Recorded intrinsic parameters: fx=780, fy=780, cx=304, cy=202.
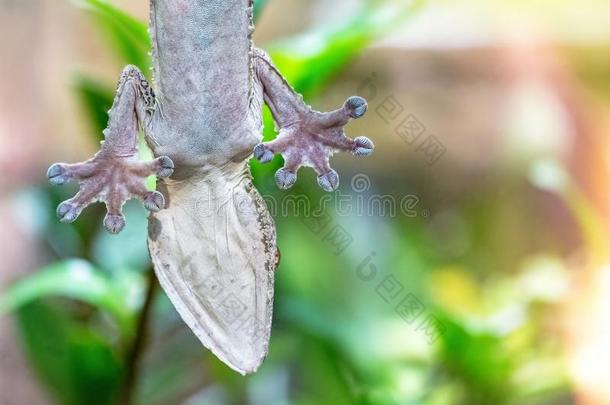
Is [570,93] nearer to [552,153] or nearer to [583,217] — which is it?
[552,153]

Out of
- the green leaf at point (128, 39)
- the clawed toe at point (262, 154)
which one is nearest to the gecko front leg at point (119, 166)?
the clawed toe at point (262, 154)

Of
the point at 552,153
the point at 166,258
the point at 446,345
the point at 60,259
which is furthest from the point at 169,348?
the point at 552,153

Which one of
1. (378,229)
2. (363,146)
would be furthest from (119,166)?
(378,229)

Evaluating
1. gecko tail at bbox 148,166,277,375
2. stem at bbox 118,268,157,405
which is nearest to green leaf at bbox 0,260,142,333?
stem at bbox 118,268,157,405

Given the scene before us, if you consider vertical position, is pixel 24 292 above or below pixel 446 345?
above

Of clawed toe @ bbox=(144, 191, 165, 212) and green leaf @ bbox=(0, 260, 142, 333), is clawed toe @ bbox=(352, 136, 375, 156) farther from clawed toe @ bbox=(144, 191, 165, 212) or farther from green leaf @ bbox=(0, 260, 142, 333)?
green leaf @ bbox=(0, 260, 142, 333)

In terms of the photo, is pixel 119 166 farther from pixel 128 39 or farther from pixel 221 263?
pixel 128 39

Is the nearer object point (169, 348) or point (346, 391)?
point (346, 391)
